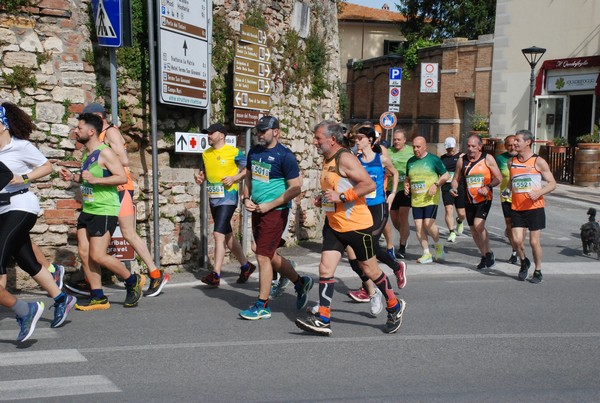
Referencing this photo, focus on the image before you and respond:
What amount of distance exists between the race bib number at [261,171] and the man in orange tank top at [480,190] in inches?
162

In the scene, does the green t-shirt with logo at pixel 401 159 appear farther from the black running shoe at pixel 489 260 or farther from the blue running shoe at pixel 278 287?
the blue running shoe at pixel 278 287

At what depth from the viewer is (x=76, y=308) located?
736 cm

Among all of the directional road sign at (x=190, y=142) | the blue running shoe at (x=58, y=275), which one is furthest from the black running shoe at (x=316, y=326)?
the directional road sign at (x=190, y=142)

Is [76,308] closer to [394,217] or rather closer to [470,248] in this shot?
[394,217]

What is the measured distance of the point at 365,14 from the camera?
60.5 meters

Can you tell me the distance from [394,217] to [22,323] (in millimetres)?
6625

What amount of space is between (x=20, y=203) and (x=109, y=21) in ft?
9.63

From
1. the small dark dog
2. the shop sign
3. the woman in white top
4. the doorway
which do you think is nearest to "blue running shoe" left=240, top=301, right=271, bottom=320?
the woman in white top

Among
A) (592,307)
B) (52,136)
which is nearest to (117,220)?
(52,136)

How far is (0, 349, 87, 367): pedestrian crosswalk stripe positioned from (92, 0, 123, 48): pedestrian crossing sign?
3838 millimetres

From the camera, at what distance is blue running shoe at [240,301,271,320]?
22.9 ft

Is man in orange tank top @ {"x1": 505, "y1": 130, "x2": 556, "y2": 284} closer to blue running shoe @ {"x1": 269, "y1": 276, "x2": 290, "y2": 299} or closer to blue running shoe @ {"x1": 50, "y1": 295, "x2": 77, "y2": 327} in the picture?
blue running shoe @ {"x1": 269, "y1": 276, "x2": 290, "y2": 299}

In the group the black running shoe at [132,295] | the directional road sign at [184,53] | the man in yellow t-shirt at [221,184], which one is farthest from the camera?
the directional road sign at [184,53]

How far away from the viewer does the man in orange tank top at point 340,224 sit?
6.43 m
